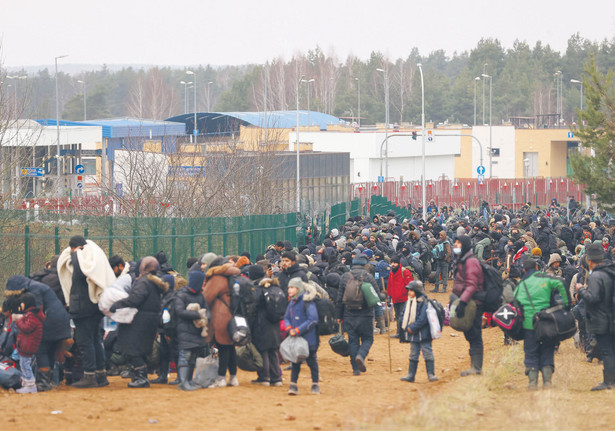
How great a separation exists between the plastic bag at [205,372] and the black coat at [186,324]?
46cm

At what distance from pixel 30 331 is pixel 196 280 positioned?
79.6 inches

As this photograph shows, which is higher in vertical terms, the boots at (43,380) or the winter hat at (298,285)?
the winter hat at (298,285)

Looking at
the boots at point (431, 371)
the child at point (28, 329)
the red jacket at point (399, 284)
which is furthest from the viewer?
the red jacket at point (399, 284)

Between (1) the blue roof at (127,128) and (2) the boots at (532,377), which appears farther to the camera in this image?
(1) the blue roof at (127,128)

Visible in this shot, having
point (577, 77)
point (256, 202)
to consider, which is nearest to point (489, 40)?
point (577, 77)

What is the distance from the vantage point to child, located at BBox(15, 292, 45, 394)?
11282mm

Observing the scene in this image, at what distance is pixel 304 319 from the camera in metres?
11.6

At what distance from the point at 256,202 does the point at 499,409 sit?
23.6 meters

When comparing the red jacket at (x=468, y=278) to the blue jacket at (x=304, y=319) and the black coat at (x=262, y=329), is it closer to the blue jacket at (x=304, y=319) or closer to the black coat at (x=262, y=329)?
the blue jacket at (x=304, y=319)

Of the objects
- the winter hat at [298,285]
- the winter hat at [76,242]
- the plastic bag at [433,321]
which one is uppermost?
the winter hat at [76,242]

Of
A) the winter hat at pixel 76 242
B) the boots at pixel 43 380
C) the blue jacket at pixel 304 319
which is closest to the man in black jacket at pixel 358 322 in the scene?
the blue jacket at pixel 304 319

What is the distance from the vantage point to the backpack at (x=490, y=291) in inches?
496

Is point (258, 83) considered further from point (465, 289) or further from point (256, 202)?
point (465, 289)

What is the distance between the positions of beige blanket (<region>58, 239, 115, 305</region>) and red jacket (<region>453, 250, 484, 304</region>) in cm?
445
